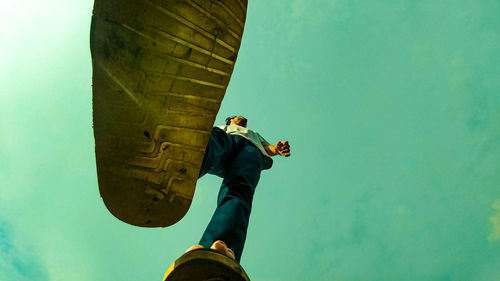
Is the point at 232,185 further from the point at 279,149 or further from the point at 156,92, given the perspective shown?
the point at 279,149

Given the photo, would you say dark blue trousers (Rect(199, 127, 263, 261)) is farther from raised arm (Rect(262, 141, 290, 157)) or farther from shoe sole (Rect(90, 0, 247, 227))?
raised arm (Rect(262, 141, 290, 157))

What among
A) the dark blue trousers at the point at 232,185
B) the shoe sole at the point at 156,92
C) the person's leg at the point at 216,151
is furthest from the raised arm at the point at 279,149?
the shoe sole at the point at 156,92

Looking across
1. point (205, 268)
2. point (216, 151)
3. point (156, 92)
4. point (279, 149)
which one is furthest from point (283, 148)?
point (205, 268)

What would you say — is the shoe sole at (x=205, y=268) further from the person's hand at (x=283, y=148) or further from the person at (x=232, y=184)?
the person's hand at (x=283, y=148)

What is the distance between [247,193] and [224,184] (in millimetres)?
163

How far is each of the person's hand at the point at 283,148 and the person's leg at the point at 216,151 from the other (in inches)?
28.3

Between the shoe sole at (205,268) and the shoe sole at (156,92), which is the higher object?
the shoe sole at (156,92)

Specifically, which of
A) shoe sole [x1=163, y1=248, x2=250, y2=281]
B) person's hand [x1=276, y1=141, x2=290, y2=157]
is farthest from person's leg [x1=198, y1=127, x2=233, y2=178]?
person's hand [x1=276, y1=141, x2=290, y2=157]

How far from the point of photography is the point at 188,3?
899 millimetres

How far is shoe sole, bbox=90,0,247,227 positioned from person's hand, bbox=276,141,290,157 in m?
1.32

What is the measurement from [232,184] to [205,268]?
0.61m

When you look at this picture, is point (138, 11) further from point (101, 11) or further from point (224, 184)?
point (224, 184)

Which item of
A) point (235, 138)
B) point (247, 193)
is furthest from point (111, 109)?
point (235, 138)

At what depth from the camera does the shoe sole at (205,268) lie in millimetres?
778
